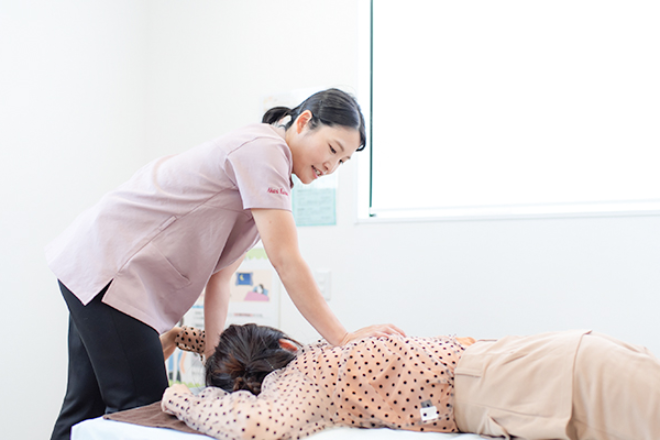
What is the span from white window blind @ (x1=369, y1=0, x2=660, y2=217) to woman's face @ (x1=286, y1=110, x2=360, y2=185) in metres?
0.76

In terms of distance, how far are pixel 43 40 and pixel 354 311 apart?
1.63 m

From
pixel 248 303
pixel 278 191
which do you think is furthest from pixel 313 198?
pixel 278 191

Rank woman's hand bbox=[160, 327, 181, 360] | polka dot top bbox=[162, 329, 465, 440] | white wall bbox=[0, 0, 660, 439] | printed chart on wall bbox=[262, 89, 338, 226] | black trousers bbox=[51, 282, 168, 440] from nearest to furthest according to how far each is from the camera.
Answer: polka dot top bbox=[162, 329, 465, 440], black trousers bbox=[51, 282, 168, 440], woman's hand bbox=[160, 327, 181, 360], white wall bbox=[0, 0, 660, 439], printed chart on wall bbox=[262, 89, 338, 226]

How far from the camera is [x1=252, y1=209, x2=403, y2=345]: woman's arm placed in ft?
3.52

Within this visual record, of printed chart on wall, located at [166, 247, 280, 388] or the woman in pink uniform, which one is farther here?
printed chart on wall, located at [166, 247, 280, 388]

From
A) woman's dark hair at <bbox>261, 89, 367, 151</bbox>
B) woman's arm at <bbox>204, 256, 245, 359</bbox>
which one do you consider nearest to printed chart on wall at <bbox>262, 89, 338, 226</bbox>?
woman's arm at <bbox>204, 256, 245, 359</bbox>

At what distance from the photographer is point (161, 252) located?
1089 millimetres

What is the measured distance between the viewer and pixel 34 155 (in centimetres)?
184

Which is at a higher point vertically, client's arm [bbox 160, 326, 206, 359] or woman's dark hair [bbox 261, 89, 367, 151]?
woman's dark hair [bbox 261, 89, 367, 151]

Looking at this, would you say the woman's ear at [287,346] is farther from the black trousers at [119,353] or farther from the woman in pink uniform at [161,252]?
the black trousers at [119,353]

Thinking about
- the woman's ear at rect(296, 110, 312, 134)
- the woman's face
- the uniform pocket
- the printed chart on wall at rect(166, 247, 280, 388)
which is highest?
the woman's ear at rect(296, 110, 312, 134)

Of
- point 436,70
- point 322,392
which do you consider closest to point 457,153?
point 436,70

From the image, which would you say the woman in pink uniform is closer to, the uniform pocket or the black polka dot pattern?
the uniform pocket

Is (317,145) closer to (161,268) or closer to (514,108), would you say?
(161,268)
